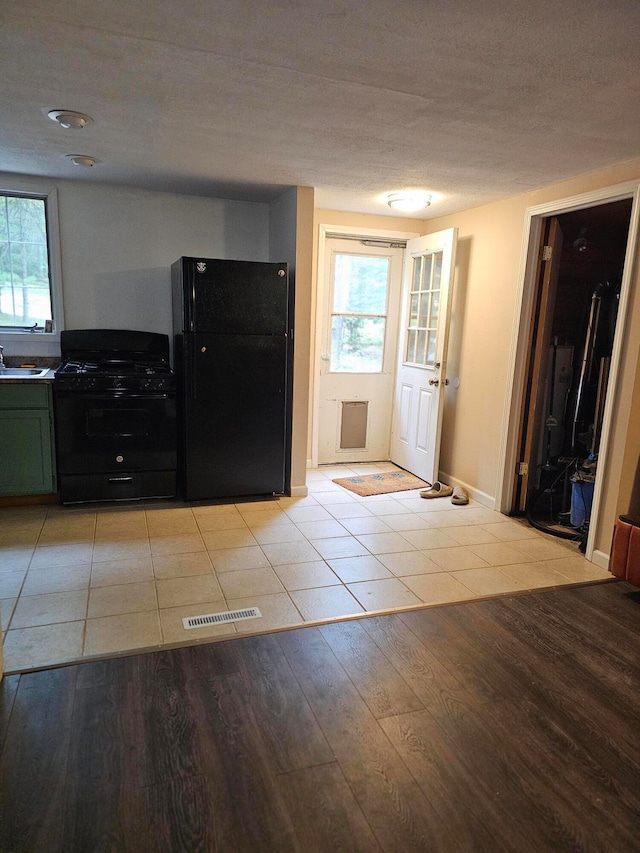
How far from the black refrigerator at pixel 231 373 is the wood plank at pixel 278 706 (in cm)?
179

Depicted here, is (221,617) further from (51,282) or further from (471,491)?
(51,282)

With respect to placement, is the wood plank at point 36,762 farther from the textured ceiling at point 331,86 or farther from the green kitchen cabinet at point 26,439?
the textured ceiling at point 331,86

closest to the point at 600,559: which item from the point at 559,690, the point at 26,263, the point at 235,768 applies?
the point at 559,690

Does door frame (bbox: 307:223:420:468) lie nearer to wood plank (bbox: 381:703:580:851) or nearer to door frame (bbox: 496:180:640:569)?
door frame (bbox: 496:180:640:569)

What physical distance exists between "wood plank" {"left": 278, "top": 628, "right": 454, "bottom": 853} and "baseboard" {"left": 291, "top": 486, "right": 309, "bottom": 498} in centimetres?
197

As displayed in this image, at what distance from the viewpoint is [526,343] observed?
12.5 feet

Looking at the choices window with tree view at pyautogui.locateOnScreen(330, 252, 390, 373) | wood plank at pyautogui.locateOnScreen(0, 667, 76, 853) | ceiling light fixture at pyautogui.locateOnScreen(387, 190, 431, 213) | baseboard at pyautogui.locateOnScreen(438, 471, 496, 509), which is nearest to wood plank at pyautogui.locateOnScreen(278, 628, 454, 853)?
wood plank at pyautogui.locateOnScreen(0, 667, 76, 853)

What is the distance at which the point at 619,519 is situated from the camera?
111 inches

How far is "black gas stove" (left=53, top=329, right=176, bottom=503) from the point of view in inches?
142

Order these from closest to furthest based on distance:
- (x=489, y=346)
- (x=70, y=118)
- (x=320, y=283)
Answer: (x=70, y=118), (x=489, y=346), (x=320, y=283)

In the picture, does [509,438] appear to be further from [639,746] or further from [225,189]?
[225,189]

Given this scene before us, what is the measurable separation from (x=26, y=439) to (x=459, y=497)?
3.08 meters

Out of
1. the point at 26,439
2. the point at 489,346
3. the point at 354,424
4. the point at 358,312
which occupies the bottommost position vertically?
the point at 354,424

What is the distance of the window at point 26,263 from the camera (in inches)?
156
